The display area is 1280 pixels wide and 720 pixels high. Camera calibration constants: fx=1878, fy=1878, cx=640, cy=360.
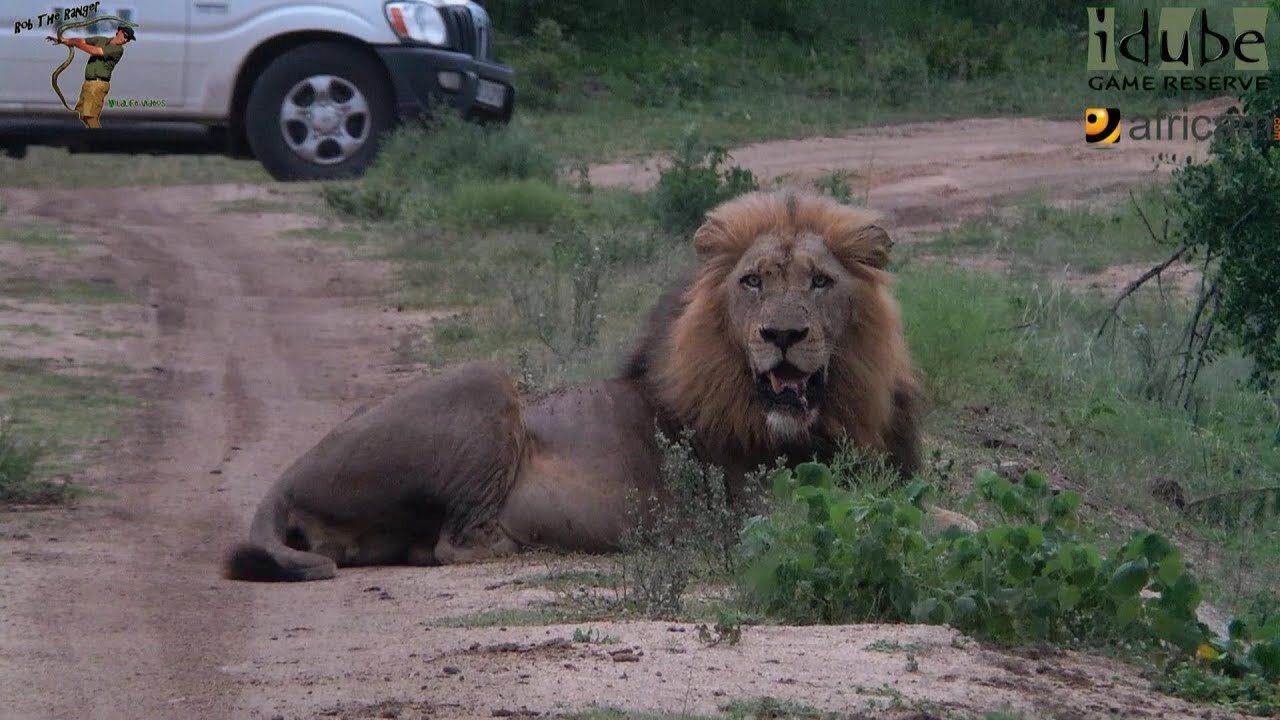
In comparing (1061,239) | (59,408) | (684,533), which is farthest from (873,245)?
(1061,239)

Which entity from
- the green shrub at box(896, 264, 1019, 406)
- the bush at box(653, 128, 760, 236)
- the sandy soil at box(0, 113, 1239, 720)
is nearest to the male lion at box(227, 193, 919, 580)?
the sandy soil at box(0, 113, 1239, 720)

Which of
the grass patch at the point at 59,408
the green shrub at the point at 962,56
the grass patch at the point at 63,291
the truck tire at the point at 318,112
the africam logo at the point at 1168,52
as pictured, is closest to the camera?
the grass patch at the point at 59,408

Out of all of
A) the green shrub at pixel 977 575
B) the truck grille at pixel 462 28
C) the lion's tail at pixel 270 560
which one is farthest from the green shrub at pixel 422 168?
the green shrub at pixel 977 575

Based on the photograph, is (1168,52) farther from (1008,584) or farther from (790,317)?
(1008,584)

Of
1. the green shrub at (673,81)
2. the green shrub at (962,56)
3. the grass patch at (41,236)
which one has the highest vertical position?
the green shrub at (962,56)

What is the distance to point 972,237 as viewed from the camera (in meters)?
13.7

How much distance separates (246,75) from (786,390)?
26.9 feet

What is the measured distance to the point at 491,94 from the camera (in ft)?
50.0

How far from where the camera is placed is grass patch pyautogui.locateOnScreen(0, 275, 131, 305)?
39.1ft

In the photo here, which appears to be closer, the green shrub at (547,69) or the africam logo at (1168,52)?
the africam logo at (1168,52)

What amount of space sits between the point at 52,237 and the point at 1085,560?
10855 millimetres

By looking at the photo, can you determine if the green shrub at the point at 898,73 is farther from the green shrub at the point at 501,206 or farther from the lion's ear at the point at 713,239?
the lion's ear at the point at 713,239

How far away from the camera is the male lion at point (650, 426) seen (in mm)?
6535

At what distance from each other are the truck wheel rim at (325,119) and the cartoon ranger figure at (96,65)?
3.96ft
